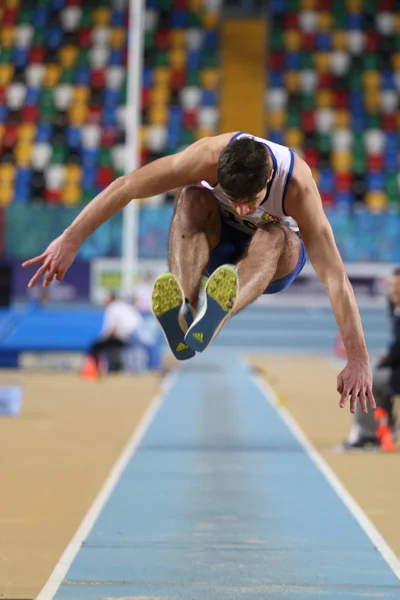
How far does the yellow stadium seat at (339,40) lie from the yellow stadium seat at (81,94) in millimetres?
6052

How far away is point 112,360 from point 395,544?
11529mm

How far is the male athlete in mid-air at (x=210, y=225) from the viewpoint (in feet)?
13.8

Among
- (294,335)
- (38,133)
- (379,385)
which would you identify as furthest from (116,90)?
A: (379,385)

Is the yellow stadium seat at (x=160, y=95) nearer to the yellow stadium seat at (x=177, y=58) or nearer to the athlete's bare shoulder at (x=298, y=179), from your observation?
the yellow stadium seat at (x=177, y=58)

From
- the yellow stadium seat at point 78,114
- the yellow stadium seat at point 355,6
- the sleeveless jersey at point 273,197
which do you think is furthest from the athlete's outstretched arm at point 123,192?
the yellow stadium seat at point 355,6

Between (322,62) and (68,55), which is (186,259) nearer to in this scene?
(322,62)

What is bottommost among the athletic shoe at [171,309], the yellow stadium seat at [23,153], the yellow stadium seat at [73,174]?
the yellow stadium seat at [73,174]

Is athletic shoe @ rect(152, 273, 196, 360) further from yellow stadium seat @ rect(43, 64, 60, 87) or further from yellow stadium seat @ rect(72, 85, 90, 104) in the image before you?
yellow stadium seat @ rect(43, 64, 60, 87)

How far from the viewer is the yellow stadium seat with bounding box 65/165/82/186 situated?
2670 cm

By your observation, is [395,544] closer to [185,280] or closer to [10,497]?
[185,280]

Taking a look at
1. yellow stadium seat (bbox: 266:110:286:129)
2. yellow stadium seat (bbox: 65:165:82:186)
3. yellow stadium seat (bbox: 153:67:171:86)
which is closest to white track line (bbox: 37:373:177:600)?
yellow stadium seat (bbox: 65:165:82:186)

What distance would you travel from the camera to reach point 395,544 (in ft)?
19.2

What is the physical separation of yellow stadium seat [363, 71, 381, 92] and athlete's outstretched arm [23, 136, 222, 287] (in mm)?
24345

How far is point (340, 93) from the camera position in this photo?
27844 mm
